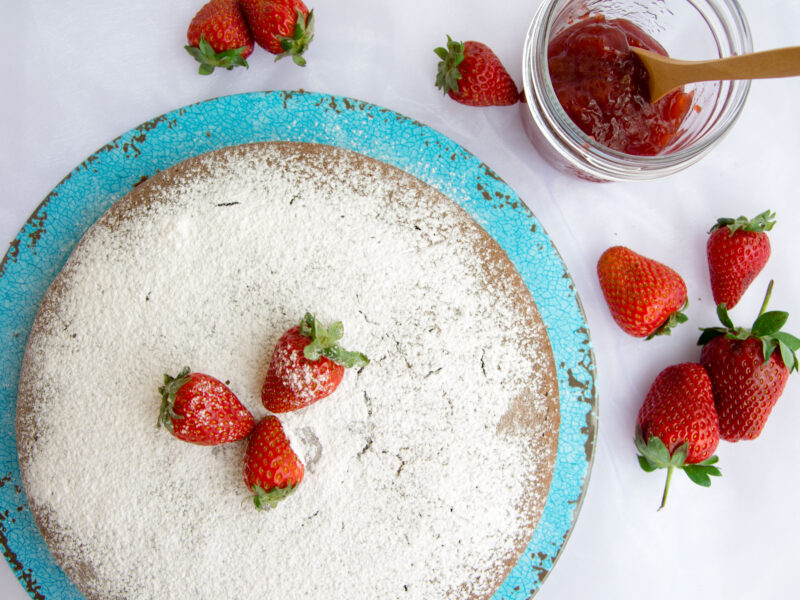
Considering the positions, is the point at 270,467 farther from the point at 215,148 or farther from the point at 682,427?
the point at 682,427

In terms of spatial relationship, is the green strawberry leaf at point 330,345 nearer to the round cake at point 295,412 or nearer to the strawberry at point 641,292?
the round cake at point 295,412

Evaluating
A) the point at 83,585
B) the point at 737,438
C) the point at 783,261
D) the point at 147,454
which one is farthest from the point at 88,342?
the point at 783,261

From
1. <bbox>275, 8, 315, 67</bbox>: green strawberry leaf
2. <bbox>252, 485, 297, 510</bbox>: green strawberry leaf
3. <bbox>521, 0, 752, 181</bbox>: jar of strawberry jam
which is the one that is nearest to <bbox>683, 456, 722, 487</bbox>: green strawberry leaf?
<bbox>521, 0, 752, 181</bbox>: jar of strawberry jam

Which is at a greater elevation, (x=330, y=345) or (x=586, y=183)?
(x=586, y=183)

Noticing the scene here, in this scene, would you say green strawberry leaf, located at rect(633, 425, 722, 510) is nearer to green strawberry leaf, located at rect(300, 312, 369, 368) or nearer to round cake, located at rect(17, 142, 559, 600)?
round cake, located at rect(17, 142, 559, 600)

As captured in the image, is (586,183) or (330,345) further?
(586,183)

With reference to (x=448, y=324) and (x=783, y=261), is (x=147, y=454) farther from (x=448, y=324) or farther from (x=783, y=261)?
(x=783, y=261)

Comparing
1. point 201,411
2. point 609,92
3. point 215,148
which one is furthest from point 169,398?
point 609,92
